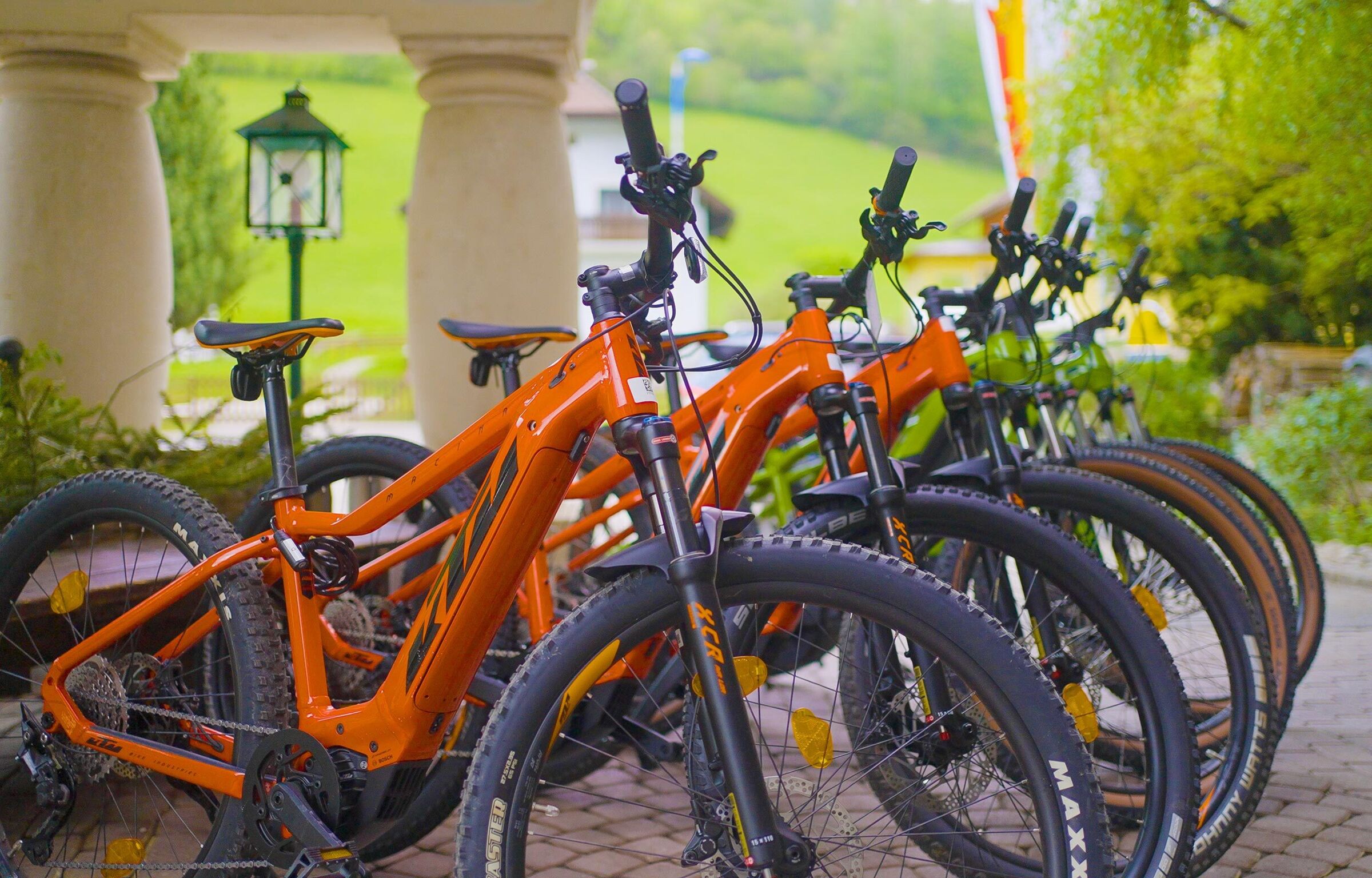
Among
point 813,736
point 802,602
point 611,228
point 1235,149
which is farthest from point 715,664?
point 611,228

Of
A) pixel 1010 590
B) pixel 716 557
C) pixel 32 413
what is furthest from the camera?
pixel 32 413

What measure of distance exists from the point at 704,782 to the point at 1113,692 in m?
0.95

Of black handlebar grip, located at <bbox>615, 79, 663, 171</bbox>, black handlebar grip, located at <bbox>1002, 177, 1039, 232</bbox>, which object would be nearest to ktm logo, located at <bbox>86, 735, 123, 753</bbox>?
black handlebar grip, located at <bbox>615, 79, 663, 171</bbox>

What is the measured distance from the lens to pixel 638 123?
1.43 m

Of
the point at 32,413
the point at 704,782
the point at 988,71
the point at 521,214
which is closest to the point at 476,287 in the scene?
the point at 521,214

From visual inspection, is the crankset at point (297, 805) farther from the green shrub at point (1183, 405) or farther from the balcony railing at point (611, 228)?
the balcony railing at point (611, 228)

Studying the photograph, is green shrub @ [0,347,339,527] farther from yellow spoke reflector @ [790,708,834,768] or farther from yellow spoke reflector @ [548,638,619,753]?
yellow spoke reflector @ [790,708,834,768]

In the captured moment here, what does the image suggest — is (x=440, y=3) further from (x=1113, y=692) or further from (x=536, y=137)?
(x=1113, y=692)

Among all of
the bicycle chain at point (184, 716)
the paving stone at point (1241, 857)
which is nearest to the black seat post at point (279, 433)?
the bicycle chain at point (184, 716)

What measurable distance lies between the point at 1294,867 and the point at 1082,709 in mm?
867

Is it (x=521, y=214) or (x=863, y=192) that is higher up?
(x=863, y=192)

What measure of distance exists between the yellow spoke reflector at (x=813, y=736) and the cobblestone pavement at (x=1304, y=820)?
3.03 ft

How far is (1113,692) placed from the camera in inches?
88.5

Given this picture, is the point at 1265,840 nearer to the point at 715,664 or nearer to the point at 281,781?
the point at 715,664
